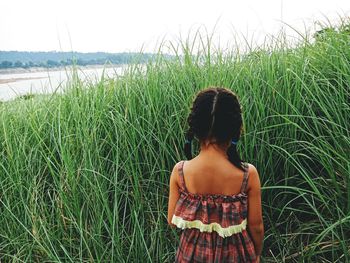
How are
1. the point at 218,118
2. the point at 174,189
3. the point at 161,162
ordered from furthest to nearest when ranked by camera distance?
the point at 161,162 < the point at 174,189 < the point at 218,118

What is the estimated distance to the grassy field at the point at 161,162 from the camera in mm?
2133

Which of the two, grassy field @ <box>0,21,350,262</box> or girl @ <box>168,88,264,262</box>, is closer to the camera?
girl @ <box>168,88,264,262</box>

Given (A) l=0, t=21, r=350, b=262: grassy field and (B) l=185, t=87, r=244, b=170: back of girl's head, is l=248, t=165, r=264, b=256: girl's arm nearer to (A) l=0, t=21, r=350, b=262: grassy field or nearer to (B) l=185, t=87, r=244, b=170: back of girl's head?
(B) l=185, t=87, r=244, b=170: back of girl's head

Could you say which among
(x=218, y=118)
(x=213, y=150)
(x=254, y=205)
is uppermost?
(x=218, y=118)

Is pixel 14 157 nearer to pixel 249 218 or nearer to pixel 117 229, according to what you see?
pixel 117 229

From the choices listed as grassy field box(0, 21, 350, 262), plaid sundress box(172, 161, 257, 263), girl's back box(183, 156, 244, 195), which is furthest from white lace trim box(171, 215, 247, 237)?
grassy field box(0, 21, 350, 262)

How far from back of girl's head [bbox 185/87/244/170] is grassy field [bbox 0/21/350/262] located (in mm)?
578

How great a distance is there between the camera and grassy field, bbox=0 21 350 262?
84.0 inches

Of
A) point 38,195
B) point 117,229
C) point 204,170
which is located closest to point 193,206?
point 204,170

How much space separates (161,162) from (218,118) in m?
0.96

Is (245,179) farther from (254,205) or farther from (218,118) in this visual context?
(218,118)

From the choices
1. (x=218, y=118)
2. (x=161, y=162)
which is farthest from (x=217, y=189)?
(x=161, y=162)

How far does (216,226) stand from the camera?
5.23ft

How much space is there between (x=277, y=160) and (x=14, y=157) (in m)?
1.63
